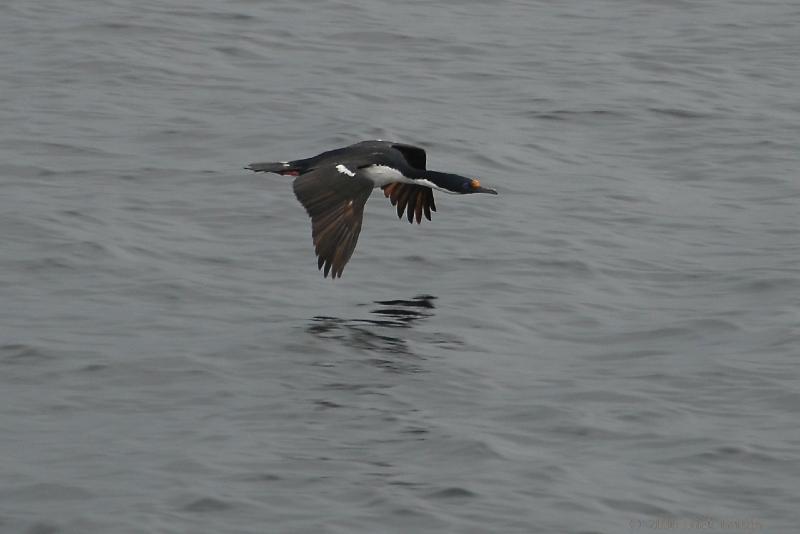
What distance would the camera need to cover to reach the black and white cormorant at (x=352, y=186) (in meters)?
12.5

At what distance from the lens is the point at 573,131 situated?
18922mm

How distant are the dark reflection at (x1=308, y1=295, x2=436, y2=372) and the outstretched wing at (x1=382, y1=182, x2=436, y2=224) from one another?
168 cm

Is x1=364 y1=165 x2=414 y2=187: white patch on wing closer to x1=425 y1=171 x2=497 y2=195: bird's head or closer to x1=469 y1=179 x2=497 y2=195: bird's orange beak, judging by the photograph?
x1=425 y1=171 x2=497 y2=195: bird's head

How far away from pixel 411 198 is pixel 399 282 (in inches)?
55.2

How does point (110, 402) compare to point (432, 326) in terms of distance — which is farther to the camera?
point (432, 326)

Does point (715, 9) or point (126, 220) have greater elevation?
point (715, 9)

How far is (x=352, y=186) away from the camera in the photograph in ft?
42.2

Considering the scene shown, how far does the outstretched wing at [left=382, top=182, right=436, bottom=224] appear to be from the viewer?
14.9m

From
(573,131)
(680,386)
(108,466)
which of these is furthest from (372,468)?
(573,131)

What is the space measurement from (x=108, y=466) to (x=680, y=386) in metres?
4.05

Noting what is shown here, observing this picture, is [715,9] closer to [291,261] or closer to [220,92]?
[220,92]

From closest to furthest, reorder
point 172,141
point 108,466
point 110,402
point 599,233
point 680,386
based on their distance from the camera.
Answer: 1. point 108,466
2. point 110,402
3. point 680,386
4. point 599,233
5. point 172,141

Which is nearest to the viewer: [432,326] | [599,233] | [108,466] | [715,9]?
[108,466]

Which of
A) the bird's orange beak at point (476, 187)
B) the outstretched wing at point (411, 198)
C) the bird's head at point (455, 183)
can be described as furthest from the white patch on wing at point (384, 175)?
the outstretched wing at point (411, 198)
